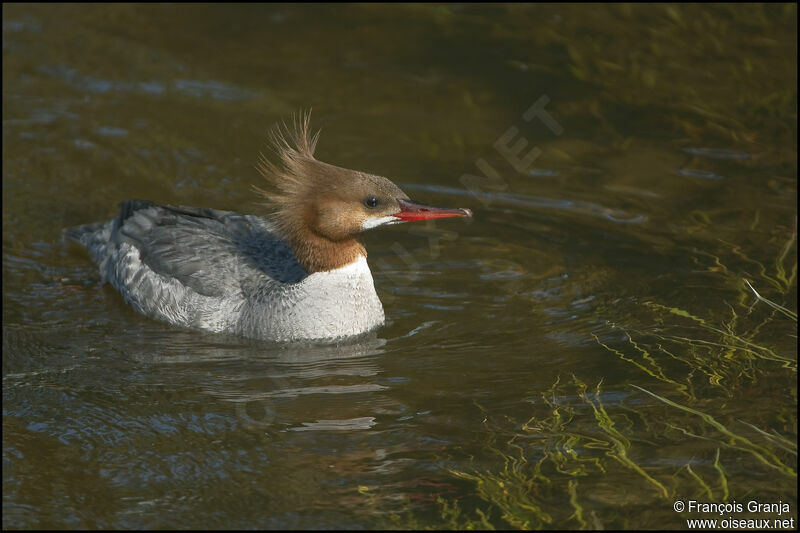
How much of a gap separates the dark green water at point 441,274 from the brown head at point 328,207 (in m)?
0.74

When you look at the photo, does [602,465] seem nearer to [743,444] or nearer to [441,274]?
[743,444]

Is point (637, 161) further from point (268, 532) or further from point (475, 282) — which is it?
point (268, 532)

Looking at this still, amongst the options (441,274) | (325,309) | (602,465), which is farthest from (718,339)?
(325,309)

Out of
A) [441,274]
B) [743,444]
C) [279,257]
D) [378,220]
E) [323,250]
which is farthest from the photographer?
[441,274]

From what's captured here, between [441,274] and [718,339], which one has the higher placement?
[441,274]

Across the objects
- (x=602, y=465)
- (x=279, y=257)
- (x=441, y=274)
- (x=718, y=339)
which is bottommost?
(x=602, y=465)

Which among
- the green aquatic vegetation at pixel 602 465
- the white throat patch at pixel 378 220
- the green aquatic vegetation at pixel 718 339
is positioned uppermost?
the white throat patch at pixel 378 220

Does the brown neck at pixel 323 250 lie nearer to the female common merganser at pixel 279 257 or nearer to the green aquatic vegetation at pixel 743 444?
the female common merganser at pixel 279 257

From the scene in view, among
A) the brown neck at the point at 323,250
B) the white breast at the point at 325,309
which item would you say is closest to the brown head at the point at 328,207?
the brown neck at the point at 323,250

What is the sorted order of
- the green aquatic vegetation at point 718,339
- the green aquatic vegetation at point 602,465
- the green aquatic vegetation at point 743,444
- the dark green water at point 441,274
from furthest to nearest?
the green aquatic vegetation at point 718,339 → the dark green water at point 441,274 → the green aquatic vegetation at point 743,444 → the green aquatic vegetation at point 602,465

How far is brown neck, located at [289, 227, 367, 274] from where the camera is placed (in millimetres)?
7977

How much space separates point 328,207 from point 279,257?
974 mm

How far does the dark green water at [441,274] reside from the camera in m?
5.97

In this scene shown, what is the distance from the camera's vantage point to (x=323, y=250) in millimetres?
8008
